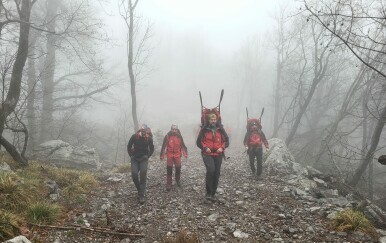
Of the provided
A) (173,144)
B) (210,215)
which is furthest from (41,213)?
(173,144)

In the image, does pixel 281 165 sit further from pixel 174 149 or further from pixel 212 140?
pixel 212 140

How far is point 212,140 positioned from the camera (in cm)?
749

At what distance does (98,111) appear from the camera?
5178 cm

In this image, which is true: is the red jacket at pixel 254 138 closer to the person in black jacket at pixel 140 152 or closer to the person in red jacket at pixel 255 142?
the person in red jacket at pixel 255 142

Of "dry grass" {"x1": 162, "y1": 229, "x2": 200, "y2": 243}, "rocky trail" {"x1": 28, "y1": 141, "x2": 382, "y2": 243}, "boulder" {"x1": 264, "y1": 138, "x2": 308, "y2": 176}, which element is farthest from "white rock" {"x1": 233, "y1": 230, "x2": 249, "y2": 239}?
"boulder" {"x1": 264, "y1": 138, "x2": 308, "y2": 176}

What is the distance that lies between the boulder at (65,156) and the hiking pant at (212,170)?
5.55 meters

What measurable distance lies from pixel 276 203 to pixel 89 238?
436 centimetres

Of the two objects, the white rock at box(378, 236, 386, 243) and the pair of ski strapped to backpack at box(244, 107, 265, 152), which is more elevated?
the pair of ski strapped to backpack at box(244, 107, 265, 152)

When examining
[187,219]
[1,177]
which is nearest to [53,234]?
[1,177]

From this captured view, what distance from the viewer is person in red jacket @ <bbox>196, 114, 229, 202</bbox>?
736cm

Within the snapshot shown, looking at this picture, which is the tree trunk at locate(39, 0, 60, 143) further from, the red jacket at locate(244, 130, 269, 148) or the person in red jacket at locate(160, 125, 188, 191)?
the red jacket at locate(244, 130, 269, 148)

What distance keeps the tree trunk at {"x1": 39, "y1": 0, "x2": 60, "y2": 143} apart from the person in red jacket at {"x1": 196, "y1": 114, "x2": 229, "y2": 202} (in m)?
8.91

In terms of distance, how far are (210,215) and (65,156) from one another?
6.73m

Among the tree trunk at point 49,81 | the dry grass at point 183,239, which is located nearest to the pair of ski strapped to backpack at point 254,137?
the dry grass at point 183,239
